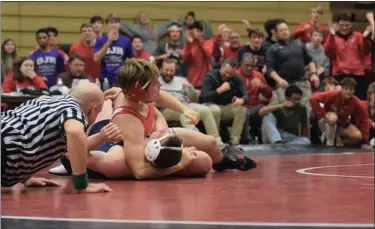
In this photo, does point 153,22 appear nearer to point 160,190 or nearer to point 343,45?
point 343,45

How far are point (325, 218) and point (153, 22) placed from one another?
11.5m

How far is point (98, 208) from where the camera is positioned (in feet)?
13.9

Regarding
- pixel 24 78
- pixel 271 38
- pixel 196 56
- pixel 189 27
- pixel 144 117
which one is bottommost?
pixel 144 117

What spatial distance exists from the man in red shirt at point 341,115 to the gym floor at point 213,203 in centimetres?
471

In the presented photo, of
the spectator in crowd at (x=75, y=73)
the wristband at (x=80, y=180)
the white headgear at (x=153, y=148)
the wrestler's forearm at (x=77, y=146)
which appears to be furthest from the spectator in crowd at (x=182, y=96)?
the wrestler's forearm at (x=77, y=146)

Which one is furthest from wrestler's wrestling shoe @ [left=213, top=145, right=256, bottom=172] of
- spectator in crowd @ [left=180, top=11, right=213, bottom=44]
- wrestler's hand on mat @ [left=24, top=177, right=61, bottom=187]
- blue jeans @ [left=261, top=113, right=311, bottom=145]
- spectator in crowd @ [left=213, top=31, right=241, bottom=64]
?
spectator in crowd @ [left=213, top=31, right=241, bottom=64]

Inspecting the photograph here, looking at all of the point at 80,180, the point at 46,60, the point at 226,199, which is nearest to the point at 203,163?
the point at 80,180

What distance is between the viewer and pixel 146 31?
45.1 feet

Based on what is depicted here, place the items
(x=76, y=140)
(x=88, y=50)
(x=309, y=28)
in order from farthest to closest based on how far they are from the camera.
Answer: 1. (x=309, y=28)
2. (x=88, y=50)
3. (x=76, y=140)

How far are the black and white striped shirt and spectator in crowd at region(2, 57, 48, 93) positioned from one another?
Result: 230 inches

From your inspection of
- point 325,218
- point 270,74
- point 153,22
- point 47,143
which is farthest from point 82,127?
point 153,22

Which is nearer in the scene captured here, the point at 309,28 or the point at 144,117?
the point at 144,117

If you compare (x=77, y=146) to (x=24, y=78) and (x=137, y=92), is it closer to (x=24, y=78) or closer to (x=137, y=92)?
(x=137, y=92)

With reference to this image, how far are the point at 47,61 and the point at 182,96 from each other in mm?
1998
